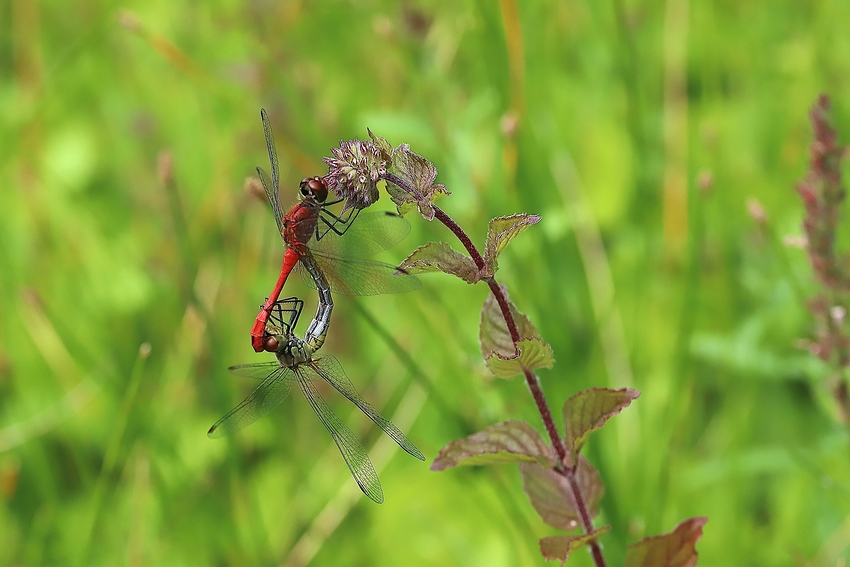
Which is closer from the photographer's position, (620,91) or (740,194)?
(740,194)

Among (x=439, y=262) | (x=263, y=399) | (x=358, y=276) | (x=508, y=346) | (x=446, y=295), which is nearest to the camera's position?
(x=439, y=262)

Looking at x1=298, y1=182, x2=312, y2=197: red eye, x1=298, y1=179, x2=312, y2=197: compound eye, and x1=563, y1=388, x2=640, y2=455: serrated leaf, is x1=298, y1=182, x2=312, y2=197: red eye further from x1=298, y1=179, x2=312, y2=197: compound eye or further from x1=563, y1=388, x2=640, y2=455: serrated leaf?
x1=563, y1=388, x2=640, y2=455: serrated leaf

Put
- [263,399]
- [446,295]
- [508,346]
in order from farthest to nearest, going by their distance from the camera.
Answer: [446,295] < [263,399] < [508,346]

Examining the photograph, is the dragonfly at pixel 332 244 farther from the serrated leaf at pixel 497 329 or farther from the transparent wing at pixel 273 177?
the serrated leaf at pixel 497 329

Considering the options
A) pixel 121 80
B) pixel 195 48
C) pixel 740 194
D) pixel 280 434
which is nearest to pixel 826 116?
pixel 740 194

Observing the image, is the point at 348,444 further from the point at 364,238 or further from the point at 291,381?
the point at 364,238

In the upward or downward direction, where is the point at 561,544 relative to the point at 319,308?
downward

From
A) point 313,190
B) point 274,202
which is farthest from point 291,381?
point 313,190

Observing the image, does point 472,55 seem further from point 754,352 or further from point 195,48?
point 754,352

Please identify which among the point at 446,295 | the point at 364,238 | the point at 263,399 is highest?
the point at 446,295
